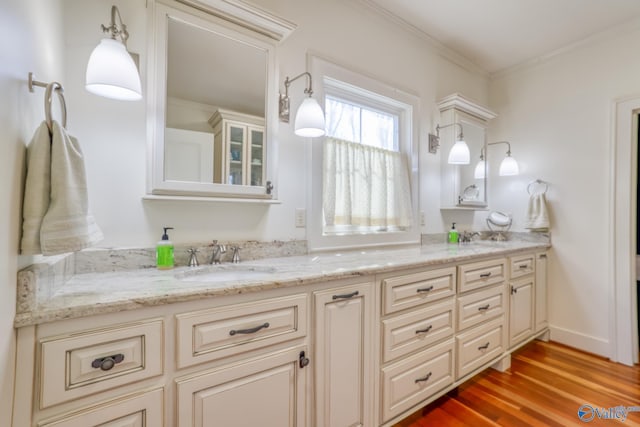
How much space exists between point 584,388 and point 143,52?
3260 mm

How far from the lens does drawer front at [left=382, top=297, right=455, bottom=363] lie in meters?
1.46

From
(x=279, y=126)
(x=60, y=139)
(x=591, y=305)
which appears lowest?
(x=591, y=305)

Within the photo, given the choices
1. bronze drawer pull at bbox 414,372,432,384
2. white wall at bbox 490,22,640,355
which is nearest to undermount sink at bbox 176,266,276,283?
bronze drawer pull at bbox 414,372,432,384

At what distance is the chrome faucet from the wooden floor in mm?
1333

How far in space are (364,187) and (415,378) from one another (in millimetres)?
1251

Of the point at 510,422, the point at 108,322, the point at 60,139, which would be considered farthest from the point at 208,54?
the point at 510,422

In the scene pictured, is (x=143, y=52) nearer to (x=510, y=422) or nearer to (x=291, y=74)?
(x=291, y=74)

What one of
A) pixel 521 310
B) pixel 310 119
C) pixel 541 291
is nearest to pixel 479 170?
pixel 541 291

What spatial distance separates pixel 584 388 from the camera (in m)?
1.98

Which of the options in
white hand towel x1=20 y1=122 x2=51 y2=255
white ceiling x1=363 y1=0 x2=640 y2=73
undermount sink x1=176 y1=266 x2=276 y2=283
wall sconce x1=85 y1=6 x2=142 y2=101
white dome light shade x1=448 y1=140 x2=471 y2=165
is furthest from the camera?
white dome light shade x1=448 y1=140 x2=471 y2=165

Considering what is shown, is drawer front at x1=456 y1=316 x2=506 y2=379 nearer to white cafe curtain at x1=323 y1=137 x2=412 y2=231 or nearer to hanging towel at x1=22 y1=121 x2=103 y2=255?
white cafe curtain at x1=323 y1=137 x2=412 y2=231

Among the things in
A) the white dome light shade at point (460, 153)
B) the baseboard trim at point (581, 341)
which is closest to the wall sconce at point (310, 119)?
the white dome light shade at point (460, 153)

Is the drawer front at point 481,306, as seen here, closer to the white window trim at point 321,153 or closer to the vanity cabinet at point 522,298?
the vanity cabinet at point 522,298

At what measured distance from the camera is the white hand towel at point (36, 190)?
0.78m
